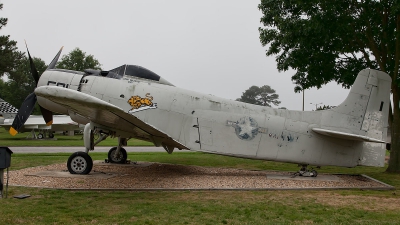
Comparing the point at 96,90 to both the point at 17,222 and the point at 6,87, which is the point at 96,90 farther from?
the point at 6,87

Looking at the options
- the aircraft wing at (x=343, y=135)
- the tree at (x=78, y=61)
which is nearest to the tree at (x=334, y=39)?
the aircraft wing at (x=343, y=135)

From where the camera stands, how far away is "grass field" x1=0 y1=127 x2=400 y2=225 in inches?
255

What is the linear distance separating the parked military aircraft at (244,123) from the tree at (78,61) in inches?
2359

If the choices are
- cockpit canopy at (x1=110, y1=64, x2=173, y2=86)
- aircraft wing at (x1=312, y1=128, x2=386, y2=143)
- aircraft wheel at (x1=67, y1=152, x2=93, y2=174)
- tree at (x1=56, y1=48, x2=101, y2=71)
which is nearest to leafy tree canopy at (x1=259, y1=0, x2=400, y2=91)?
aircraft wing at (x1=312, y1=128, x2=386, y2=143)

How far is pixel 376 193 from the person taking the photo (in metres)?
9.58

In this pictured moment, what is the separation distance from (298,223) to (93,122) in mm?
7140


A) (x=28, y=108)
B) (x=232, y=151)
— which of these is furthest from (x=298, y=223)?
(x=28, y=108)

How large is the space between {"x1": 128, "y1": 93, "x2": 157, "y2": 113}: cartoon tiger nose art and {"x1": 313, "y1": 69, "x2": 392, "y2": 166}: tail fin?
218 inches

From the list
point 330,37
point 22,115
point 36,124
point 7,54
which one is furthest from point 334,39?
point 7,54

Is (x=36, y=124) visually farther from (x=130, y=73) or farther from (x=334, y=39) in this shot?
(x=334, y=39)

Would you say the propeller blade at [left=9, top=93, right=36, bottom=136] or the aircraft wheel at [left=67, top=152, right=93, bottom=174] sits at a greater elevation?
the propeller blade at [left=9, top=93, right=36, bottom=136]

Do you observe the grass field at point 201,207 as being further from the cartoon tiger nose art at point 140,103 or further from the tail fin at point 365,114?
the cartoon tiger nose art at point 140,103

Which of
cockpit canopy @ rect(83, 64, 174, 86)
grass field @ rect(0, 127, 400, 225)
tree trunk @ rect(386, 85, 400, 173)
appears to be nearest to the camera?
grass field @ rect(0, 127, 400, 225)

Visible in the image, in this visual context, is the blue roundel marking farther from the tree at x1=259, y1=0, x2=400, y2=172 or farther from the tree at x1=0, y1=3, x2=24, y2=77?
the tree at x1=0, y1=3, x2=24, y2=77
